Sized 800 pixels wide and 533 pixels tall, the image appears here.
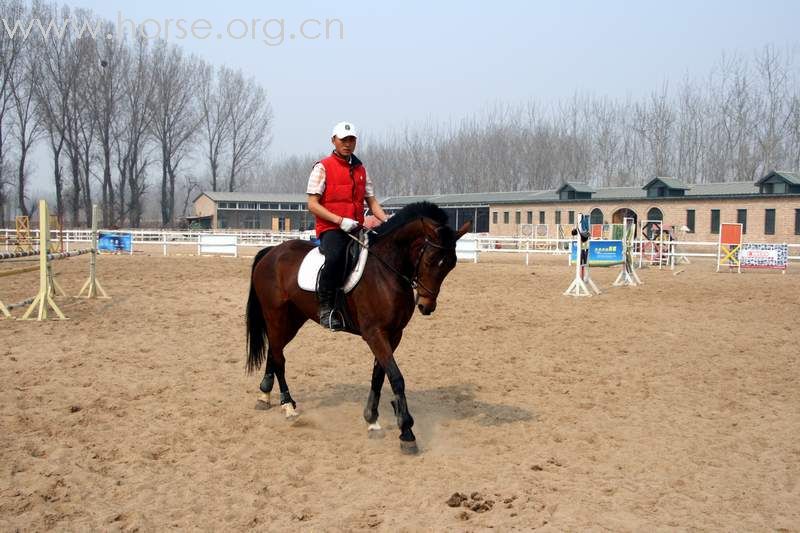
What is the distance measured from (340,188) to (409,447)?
7.82ft

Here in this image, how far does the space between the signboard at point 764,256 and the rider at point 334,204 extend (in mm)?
22315

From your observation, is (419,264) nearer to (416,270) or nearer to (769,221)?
(416,270)

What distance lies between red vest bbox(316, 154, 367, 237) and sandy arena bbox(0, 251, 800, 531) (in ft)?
6.49

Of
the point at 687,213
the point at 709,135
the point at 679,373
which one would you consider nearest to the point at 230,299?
the point at 679,373

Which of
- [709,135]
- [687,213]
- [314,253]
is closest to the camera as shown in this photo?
[314,253]

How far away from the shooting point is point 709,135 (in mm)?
63906

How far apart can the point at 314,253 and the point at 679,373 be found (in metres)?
4.88

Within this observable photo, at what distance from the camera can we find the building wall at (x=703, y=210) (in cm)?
4009

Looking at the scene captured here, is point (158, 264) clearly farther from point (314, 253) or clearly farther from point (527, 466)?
point (527, 466)

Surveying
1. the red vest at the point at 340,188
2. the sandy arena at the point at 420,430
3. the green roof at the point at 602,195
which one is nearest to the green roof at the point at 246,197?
the green roof at the point at 602,195

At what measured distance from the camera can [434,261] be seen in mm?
5391

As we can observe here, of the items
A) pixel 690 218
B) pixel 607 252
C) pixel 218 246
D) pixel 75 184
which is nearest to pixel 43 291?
pixel 607 252

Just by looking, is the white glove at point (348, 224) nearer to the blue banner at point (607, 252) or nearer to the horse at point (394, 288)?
the horse at point (394, 288)

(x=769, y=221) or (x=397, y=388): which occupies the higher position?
(x=769, y=221)
